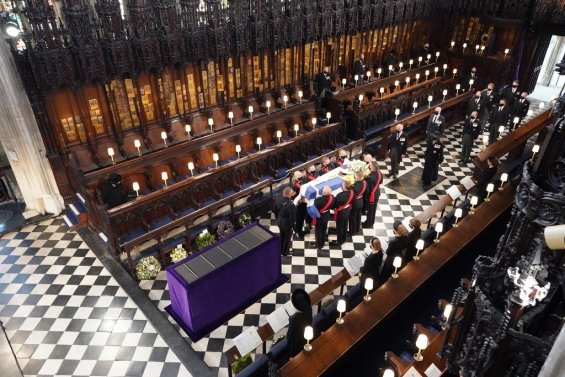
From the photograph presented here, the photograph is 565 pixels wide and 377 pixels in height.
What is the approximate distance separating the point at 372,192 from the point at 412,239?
92.8 inches

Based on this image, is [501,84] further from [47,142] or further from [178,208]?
[47,142]

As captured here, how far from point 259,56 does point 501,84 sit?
10.8 meters

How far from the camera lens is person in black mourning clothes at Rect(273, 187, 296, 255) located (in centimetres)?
885

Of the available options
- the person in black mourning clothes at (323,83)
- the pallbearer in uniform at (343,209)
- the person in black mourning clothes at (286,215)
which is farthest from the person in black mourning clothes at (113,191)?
the person in black mourning clothes at (323,83)

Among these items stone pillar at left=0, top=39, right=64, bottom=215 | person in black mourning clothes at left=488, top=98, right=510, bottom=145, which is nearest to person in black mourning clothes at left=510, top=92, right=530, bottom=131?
person in black mourning clothes at left=488, top=98, right=510, bottom=145

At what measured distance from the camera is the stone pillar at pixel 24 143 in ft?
30.5

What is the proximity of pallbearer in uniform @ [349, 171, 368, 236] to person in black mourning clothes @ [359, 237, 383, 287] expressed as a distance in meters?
2.43

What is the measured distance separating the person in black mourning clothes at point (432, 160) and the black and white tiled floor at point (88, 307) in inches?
67.8

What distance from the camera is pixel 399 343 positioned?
6.68 metres

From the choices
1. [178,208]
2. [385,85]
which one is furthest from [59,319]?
[385,85]

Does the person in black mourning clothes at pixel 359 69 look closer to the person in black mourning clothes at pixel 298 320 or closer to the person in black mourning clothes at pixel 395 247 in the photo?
the person in black mourning clothes at pixel 395 247

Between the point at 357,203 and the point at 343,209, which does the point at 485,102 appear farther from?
the point at 343,209

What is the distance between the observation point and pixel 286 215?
8922mm

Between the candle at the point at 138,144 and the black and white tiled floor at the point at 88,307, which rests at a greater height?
the candle at the point at 138,144
